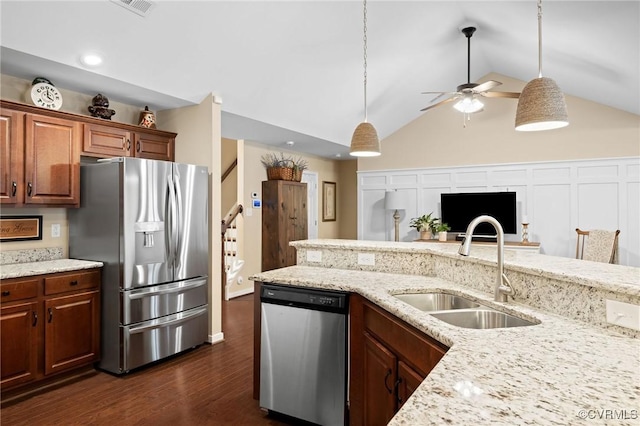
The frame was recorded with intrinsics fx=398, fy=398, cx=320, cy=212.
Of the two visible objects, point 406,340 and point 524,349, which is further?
point 406,340

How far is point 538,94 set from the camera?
1.84 meters

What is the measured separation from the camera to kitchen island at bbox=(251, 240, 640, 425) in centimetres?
84

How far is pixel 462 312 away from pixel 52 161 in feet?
10.5

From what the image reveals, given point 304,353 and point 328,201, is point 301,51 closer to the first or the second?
point 304,353

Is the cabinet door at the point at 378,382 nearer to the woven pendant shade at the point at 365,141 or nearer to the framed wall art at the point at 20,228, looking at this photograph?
the woven pendant shade at the point at 365,141

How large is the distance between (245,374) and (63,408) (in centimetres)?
122

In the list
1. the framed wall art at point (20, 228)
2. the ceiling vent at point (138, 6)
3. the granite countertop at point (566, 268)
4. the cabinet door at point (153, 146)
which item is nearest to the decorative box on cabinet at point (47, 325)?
the framed wall art at point (20, 228)

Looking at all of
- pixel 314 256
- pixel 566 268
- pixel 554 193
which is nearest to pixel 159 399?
pixel 314 256

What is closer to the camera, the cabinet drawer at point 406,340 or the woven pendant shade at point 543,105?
the cabinet drawer at point 406,340

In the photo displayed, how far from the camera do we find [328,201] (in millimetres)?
8273

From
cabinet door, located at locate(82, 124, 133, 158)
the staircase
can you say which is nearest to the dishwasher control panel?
cabinet door, located at locate(82, 124, 133, 158)

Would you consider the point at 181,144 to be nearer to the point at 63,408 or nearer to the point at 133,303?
the point at 133,303

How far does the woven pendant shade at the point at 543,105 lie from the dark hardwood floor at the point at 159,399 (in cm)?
220

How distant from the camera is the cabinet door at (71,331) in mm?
2926
